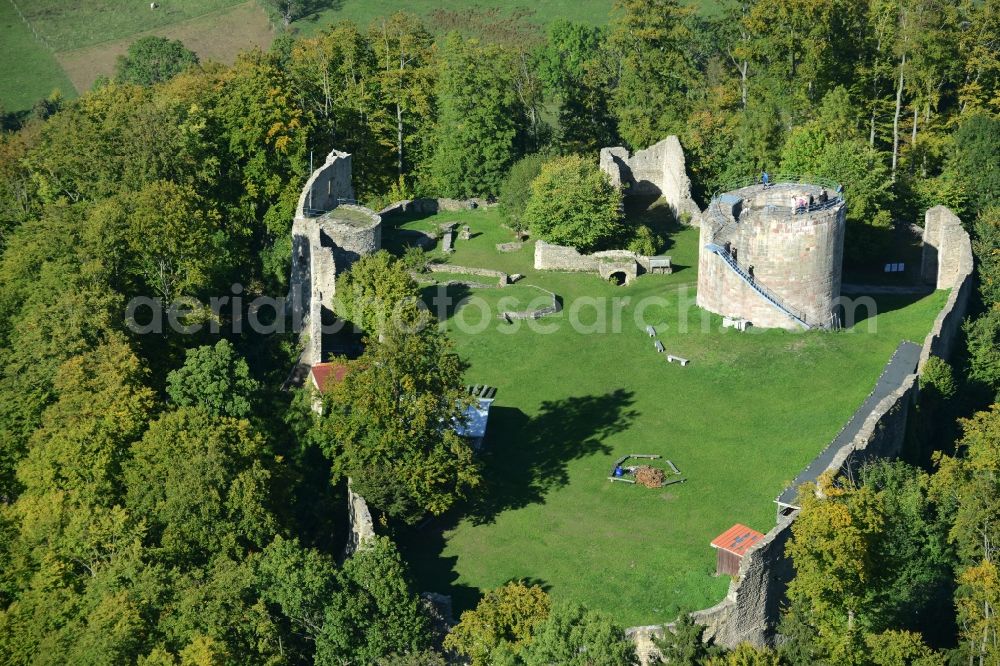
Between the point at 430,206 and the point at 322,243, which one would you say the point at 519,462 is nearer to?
the point at 322,243

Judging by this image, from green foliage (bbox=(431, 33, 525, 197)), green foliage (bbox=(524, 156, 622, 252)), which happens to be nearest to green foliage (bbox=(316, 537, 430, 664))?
green foliage (bbox=(524, 156, 622, 252))

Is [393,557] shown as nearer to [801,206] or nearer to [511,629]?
[511,629]

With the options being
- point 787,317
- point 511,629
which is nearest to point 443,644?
point 511,629

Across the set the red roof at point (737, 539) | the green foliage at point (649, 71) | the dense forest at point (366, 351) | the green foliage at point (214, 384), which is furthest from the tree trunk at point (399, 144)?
the red roof at point (737, 539)

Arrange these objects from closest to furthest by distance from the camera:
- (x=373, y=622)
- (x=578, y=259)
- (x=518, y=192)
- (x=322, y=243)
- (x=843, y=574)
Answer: (x=843, y=574) → (x=373, y=622) → (x=322, y=243) → (x=578, y=259) → (x=518, y=192)

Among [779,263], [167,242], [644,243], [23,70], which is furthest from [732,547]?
[23,70]
